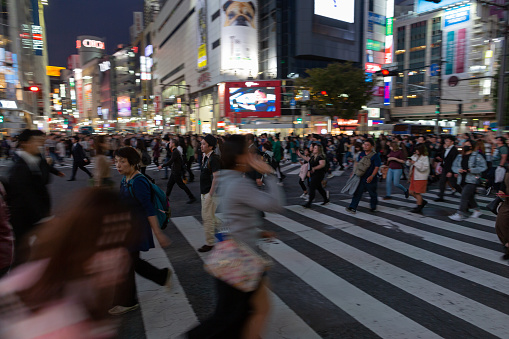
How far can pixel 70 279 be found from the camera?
1320mm

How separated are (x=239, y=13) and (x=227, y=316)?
5681cm

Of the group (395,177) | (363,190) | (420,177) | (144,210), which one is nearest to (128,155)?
(144,210)

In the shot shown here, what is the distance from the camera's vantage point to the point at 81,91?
579 ft

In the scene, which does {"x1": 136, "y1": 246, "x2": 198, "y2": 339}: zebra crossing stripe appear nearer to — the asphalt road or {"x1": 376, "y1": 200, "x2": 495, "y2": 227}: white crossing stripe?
the asphalt road

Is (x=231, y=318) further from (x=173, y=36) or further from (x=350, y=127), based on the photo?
(x=173, y=36)

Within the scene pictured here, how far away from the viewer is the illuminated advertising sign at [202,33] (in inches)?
2363

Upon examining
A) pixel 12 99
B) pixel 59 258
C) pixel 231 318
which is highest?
pixel 12 99

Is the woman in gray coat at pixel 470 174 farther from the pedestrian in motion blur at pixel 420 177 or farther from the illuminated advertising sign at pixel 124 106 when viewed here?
the illuminated advertising sign at pixel 124 106

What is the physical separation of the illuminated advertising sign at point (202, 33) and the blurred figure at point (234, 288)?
200ft

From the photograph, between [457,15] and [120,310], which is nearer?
[120,310]

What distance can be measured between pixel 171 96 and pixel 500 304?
91.1m

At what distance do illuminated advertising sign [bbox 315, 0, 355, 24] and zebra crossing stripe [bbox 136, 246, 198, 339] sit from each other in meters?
55.5

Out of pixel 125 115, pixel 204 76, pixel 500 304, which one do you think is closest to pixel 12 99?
pixel 204 76

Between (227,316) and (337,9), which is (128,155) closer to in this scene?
(227,316)
